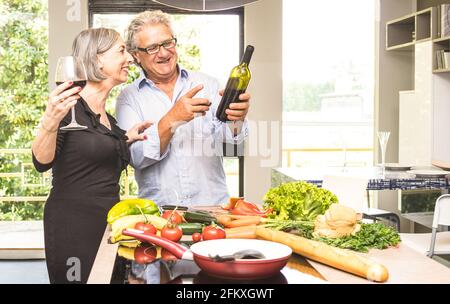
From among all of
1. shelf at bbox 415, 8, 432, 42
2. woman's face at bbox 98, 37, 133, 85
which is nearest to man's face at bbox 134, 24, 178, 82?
woman's face at bbox 98, 37, 133, 85

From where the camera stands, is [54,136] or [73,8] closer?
[54,136]

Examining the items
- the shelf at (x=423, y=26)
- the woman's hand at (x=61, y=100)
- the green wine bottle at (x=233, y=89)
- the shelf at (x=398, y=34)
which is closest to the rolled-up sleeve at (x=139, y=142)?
the green wine bottle at (x=233, y=89)

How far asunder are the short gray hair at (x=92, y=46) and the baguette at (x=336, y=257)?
119 cm

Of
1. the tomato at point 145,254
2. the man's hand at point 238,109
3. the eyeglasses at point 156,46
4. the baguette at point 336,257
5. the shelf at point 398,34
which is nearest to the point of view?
the baguette at point 336,257

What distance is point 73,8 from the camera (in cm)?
412

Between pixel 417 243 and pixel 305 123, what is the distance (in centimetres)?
276

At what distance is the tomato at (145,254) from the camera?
45.8 inches

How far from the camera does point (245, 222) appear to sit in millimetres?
1460

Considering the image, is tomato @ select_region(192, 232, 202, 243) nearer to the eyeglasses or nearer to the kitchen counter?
the kitchen counter

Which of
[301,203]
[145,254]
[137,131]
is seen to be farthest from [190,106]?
[145,254]

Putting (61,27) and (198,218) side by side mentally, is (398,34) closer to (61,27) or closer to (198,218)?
(61,27)

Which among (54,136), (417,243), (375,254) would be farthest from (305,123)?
(375,254)

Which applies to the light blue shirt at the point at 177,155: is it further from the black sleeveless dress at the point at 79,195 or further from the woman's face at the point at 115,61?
the black sleeveless dress at the point at 79,195

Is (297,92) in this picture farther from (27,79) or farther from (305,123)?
(27,79)
